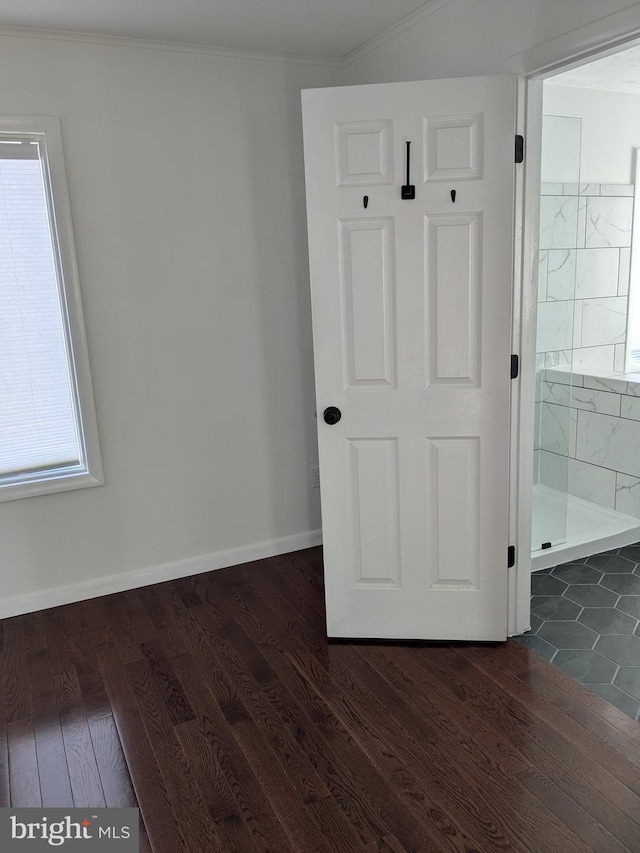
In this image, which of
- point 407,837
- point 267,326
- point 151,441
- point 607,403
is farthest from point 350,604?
point 607,403

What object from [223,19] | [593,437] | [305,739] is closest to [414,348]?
[305,739]

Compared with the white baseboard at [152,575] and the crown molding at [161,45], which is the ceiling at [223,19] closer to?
the crown molding at [161,45]

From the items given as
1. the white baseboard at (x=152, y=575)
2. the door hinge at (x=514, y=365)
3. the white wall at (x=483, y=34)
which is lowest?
the white baseboard at (x=152, y=575)

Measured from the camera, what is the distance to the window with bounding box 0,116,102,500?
2.92 m

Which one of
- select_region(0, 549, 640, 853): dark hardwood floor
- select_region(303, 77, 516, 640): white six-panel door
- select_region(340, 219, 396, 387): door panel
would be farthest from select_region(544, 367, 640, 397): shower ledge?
select_region(0, 549, 640, 853): dark hardwood floor

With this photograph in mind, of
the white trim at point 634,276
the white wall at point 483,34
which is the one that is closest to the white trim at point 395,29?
the white wall at point 483,34

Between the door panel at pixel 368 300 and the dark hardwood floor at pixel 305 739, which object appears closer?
the dark hardwood floor at pixel 305 739

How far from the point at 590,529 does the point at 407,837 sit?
2319mm

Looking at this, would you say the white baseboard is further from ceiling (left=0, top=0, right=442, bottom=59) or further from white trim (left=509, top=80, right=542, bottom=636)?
ceiling (left=0, top=0, right=442, bottom=59)

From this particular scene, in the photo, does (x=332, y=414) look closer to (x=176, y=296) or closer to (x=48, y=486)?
(x=176, y=296)

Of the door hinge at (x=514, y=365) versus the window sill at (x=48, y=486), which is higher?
the door hinge at (x=514, y=365)

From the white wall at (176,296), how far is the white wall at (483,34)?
0.65 metres

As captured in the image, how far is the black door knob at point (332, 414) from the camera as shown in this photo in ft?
8.69

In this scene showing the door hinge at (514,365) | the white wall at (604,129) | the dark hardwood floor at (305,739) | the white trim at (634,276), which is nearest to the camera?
the dark hardwood floor at (305,739)
